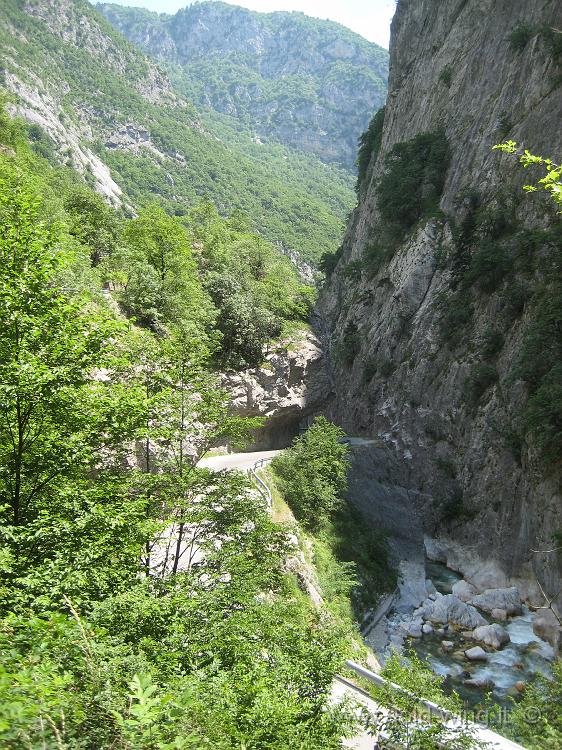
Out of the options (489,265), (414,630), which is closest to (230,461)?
(414,630)

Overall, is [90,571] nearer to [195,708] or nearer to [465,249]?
[195,708]

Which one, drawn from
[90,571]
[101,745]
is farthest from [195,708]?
[90,571]

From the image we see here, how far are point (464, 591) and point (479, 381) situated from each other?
10.9 meters

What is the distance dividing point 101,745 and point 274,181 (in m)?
160

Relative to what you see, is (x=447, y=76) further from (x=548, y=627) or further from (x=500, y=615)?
(x=548, y=627)

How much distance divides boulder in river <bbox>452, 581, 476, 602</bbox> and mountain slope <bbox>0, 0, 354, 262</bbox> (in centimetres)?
9378

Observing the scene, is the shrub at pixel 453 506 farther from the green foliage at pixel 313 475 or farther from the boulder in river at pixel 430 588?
the green foliage at pixel 313 475

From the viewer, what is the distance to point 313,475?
75.9 feet

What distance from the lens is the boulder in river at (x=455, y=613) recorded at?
21.7 m

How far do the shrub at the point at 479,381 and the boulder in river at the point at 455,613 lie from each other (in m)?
10.9

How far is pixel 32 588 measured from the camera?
22.3ft

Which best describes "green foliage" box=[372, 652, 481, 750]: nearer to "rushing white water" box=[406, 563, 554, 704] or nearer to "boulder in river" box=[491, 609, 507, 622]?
"rushing white water" box=[406, 563, 554, 704]

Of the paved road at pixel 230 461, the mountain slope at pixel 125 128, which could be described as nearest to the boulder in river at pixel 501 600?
the paved road at pixel 230 461

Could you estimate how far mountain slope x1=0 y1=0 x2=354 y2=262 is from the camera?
10694 centimetres
